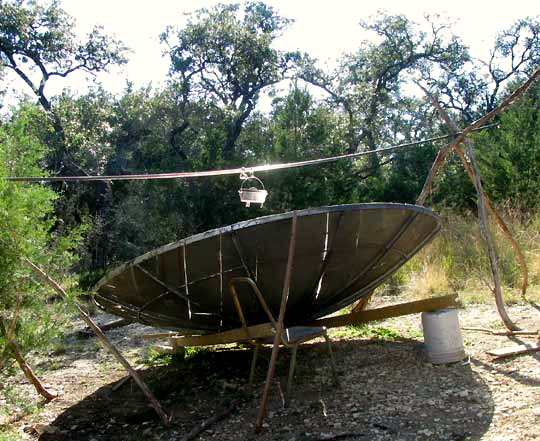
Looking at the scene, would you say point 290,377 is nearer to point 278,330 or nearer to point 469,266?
point 278,330

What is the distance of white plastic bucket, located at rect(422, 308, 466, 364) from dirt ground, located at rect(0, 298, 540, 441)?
0.07 meters

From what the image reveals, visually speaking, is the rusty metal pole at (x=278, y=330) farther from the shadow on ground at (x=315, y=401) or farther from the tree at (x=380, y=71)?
the tree at (x=380, y=71)

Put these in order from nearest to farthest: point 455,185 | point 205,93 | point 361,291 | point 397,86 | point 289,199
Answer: point 361,291 → point 289,199 → point 455,185 → point 205,93 → point 397,86

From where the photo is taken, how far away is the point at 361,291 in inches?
247

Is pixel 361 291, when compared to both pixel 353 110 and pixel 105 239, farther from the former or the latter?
pixel 353 110

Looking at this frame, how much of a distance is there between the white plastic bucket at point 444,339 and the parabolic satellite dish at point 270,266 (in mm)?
785

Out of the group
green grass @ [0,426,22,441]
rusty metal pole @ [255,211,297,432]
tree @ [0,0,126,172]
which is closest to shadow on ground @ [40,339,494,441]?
rusty metal pole @ [255,211,297,432]

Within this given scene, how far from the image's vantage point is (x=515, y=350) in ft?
17.8

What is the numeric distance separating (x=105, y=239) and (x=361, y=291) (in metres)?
11.3

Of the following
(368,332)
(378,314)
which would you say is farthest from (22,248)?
(368,332)

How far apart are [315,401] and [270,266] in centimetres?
115

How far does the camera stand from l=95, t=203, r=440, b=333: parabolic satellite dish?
4.95m

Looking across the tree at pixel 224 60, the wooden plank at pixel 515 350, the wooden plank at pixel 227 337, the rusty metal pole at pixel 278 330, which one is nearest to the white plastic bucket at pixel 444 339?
the wooden plank at pixel 515 350

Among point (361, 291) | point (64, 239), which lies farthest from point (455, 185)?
point (64, 239)
